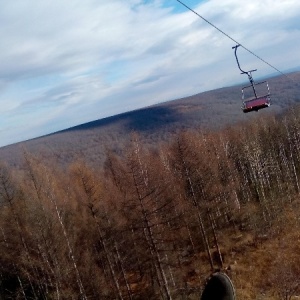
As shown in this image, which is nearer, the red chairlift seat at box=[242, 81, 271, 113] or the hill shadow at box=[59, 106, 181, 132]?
the red chairlift seat at box=[242, 81, 271, 113]

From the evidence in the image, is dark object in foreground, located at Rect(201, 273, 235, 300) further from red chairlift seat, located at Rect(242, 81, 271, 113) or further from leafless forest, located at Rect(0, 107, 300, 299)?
leafless forest, located at Rect(0, 107, 300, 299)

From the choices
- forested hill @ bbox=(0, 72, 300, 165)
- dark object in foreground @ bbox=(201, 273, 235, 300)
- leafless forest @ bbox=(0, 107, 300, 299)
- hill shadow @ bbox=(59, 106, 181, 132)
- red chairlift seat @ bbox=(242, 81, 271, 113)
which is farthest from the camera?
hill shadow @ bbox=(59, 106, 181, 132)

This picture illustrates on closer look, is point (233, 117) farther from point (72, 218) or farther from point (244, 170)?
point (72, 218)

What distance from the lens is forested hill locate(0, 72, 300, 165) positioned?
12638 cm

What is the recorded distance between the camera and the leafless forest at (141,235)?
22688mm

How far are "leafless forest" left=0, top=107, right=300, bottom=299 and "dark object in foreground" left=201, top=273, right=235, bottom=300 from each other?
38.5ft

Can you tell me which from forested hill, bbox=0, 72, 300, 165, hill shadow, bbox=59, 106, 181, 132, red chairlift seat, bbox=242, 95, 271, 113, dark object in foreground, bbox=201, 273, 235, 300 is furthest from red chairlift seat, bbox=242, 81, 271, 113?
hill shadow, bbox=59, 106, 181, 132

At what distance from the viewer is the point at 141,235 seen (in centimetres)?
2795

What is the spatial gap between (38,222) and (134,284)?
428 inches

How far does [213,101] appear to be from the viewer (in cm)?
17988

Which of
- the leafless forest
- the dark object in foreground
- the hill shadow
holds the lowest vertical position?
the leafless forest

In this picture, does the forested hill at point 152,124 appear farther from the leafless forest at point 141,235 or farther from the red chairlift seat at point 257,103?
the red chairlift seat at point 257,103

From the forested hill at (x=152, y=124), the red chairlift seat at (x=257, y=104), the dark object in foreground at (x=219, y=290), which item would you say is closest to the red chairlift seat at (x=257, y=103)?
the red chairlift seat at (x=257, y=104)

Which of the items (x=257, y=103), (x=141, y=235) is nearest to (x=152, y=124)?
(x=141, y=235)
